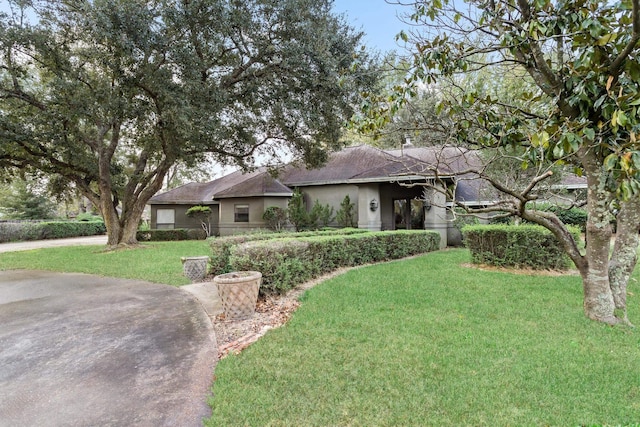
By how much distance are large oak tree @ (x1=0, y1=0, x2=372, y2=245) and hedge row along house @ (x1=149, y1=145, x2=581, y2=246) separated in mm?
3385

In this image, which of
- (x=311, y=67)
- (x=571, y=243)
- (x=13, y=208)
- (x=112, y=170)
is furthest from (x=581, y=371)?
(x=13, y=208)

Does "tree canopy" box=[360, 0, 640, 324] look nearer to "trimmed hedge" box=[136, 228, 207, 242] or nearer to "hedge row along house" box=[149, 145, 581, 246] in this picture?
"hedge row along house" box=[149, 145, 581, 246]

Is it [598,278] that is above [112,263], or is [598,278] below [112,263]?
above

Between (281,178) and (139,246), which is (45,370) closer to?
(139,246)

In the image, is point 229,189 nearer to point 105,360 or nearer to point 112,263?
point 112,263

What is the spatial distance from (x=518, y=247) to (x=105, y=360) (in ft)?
30.6

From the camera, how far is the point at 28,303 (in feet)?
21.8

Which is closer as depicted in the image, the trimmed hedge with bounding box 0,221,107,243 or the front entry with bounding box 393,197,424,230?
the front entry with bounding box 393,197,424,230

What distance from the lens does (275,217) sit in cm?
1836

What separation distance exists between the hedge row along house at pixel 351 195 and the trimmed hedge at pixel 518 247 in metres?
4.55

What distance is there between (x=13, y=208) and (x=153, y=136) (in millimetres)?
29099

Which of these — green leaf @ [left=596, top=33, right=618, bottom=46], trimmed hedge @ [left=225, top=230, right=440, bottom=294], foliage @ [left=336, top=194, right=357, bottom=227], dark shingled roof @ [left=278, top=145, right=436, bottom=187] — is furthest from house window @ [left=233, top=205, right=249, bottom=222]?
green leaf @ [left=596, top=33, right=618, bottom=46]

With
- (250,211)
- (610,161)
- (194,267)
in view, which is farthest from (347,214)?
(610,161)

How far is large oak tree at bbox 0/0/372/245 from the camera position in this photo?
1045 centimetres
